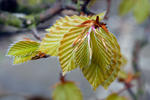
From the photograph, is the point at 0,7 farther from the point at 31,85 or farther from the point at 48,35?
the point at 31,85

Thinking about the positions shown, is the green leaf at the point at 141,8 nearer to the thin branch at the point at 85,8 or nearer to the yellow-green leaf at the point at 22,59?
the thin branch at the point at 85,8

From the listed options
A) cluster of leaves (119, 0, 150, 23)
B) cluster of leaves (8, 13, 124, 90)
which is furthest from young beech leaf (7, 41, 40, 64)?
cluster of leaves (119, 0, 150, 23)

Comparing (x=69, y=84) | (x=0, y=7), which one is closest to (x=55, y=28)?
(x=69, y=84)

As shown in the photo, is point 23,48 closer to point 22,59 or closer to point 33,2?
point 22,59

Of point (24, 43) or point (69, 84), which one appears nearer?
point (24, 43)

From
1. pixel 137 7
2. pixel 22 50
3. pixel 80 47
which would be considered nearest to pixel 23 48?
pixel 22 50

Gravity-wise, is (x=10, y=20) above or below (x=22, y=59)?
above

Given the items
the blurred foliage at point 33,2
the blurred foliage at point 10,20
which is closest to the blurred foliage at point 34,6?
the blurred foliage at point 33,2

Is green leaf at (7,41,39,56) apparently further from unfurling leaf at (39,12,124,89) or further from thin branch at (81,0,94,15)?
thin branch at (81,0,94,15)
